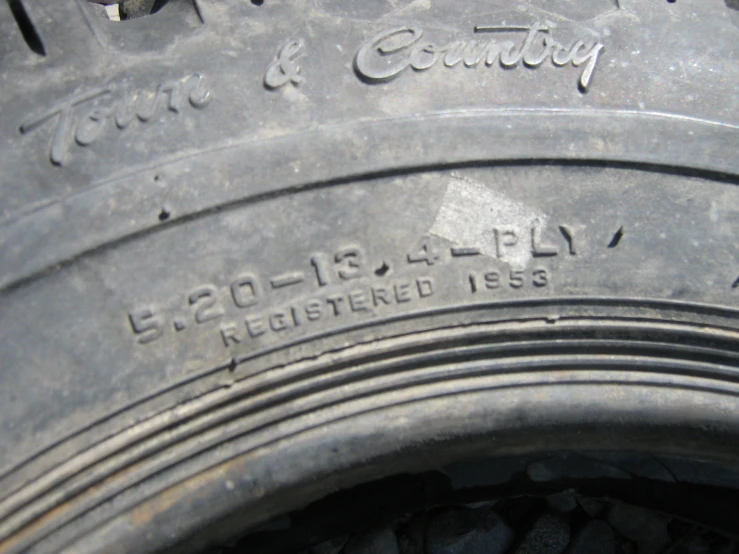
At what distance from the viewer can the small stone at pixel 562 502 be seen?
1517 millimetres

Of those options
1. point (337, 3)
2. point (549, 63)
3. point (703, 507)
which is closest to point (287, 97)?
point (337, 3)

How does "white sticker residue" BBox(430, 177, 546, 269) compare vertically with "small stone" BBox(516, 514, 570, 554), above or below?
above

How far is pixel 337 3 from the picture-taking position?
137 cm

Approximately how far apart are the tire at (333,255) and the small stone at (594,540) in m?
0.26

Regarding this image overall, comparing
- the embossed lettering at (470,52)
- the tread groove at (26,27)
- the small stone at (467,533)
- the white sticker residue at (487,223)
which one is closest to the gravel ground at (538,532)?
the small stone at (467,533)

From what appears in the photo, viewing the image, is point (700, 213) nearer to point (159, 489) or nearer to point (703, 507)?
point (703, 507)

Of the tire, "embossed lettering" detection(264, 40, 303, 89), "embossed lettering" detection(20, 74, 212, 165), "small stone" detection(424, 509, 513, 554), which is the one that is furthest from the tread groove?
"small stone" detection(424, 509, 513, 554)

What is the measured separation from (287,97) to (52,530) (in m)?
0.78

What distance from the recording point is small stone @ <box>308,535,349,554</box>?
1454mm

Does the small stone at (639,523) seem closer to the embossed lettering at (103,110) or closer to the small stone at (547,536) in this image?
the small stone at (547,536)

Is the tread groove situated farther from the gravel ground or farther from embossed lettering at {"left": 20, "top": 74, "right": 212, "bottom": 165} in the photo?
the gravel ground

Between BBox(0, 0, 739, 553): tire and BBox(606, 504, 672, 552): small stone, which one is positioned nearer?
BBox(0, 0, 739, 553): tire

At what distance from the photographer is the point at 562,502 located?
1522mm

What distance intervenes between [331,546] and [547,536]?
16.7 inches
